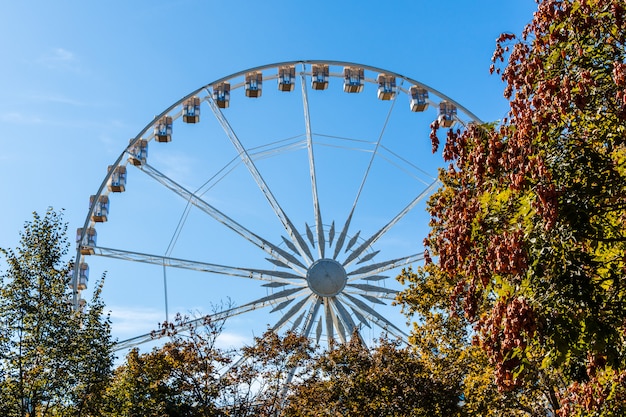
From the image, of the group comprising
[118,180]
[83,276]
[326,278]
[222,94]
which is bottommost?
[326,278]

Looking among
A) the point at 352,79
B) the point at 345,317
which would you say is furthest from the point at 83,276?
the point at 352,79

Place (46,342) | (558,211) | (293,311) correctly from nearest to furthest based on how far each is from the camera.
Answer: (558,211) < (46,342) < (293,311)

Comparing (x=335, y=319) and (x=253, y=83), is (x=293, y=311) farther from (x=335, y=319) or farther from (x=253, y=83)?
(x=253, y=83)

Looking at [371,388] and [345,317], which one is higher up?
[345,317]

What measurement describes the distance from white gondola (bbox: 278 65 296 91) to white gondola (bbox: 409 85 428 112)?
499 centimetres

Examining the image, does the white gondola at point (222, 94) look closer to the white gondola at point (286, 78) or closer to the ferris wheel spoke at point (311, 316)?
the white gondola at point (286, 78)

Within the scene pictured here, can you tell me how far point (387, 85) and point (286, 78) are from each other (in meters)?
4.24

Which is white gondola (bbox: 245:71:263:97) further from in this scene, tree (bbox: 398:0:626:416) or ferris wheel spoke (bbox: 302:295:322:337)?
tree (bbox: 398:0:626:416)

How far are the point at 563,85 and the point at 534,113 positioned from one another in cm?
52

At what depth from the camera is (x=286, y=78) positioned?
113 feet

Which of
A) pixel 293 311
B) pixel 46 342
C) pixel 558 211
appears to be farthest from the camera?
pixel 293 311

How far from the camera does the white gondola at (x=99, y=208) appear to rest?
32.7m

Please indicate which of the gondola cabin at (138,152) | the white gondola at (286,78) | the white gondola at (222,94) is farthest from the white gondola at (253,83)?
the gondola cabin at (138,152)

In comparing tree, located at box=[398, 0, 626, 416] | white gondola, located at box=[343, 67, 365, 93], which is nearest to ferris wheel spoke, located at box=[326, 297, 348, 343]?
white gondola, located at box=[343, 67, 365, 93]
